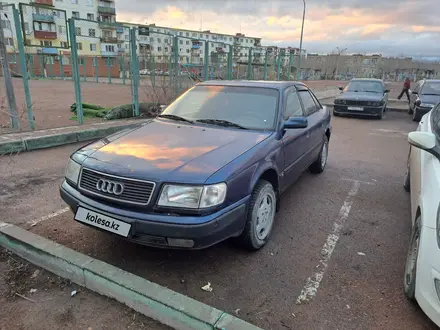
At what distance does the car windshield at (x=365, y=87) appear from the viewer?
1359 cm

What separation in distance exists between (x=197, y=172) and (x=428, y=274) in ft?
5.64

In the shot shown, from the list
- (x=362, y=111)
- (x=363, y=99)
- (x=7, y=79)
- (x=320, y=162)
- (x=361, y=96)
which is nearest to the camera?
(x=320, y=162)

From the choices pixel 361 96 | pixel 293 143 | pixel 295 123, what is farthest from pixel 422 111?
pixel 295 123

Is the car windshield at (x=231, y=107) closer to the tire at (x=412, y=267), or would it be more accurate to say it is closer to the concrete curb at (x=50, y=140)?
the tire at (x=412, y=267)

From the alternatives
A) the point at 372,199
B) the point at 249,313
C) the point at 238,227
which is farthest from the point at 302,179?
the point at 249,313

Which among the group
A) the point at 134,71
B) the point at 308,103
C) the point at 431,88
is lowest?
the point at 431,88

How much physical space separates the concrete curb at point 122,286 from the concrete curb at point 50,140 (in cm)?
304

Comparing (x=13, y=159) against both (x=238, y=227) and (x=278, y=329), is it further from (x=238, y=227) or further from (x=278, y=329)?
(x=278, y=329)

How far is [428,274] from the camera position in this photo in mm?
2078

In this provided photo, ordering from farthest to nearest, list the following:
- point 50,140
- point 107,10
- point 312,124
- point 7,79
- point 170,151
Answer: point 107,10 < point 7,79 < point 50,140 < point 312,124 < point 170,151

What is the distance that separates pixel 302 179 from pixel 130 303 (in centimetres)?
373

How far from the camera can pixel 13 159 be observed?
5672mm

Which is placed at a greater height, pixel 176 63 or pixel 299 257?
pixel 176 63

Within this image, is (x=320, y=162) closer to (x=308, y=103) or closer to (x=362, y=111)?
(x=308, y=103)
